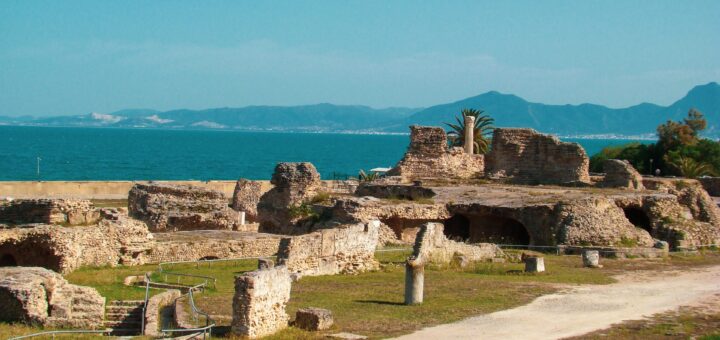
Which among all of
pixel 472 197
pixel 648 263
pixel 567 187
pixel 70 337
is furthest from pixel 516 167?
pixel 70 337

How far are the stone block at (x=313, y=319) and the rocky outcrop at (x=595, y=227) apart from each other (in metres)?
15.9

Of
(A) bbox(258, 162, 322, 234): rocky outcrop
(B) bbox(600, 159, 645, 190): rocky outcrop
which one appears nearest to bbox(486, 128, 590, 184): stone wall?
(B) bbox(600, 159, 645, 190): rocky outcrop

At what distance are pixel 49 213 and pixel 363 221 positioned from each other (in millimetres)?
9187

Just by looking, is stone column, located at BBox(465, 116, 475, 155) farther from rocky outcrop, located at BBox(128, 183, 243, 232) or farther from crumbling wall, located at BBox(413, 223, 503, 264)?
crumbling wall, located at BBox(413, 223, 503, 264)

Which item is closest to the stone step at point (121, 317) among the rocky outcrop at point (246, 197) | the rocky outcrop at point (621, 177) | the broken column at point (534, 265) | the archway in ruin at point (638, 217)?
the broken column at point (534, 265)

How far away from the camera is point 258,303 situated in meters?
16.8

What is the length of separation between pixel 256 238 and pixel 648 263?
38.7 ft

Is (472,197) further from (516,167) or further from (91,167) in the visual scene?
(91,167)

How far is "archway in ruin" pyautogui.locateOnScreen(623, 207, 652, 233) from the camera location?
36469 millimetres

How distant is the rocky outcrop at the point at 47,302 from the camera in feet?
63.9

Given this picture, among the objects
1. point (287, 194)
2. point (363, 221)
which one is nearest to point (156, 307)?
point (363, 221)

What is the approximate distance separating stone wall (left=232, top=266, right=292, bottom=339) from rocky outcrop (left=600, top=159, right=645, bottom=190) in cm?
2770

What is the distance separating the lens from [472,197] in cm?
3722

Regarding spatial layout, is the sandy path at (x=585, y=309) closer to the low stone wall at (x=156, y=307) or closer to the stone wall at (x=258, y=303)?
the stone wall at (x=258, y=303)
